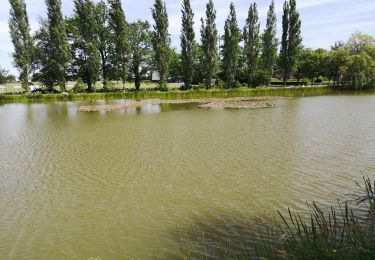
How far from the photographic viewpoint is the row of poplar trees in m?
46.6

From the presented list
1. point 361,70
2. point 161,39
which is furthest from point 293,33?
point 161,39

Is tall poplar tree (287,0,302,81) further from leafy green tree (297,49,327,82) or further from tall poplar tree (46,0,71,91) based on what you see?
tall poplar tree (46,0,71,91)

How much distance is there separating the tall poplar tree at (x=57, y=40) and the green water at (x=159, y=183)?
104 ft

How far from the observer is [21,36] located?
4684 centimetres

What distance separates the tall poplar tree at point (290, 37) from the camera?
52.7 m

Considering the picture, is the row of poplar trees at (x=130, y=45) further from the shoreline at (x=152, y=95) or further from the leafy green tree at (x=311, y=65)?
the leafy green tree at (x=311, y=65)

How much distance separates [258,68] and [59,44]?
33.9m

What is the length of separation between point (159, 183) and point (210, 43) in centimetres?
4527

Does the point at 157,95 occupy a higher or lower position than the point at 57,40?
lower

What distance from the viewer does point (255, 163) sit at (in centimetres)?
1069

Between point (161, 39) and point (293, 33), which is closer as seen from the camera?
point (161, 39)

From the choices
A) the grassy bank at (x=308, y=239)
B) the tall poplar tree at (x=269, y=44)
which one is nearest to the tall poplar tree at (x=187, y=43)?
the tall poplar tree at (x=269, y=44)

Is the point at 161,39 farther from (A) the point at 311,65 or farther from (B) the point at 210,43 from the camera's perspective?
(A) the point at 311,65

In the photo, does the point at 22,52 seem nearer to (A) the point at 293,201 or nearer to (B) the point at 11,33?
(B) the point at 11,33
